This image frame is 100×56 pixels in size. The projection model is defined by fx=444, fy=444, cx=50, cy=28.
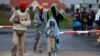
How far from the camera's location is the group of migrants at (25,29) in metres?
13.0

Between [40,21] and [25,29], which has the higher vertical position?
[40,21]

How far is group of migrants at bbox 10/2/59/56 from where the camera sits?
510 inches

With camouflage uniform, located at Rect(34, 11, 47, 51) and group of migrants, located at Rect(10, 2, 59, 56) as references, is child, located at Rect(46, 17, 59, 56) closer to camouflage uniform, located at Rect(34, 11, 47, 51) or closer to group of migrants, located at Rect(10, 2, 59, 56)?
group of migrants, located at Rect(10, 2, 59, 56)

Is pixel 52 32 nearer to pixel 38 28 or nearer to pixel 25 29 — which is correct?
pixel 25 29

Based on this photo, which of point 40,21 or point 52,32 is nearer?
point 52,32

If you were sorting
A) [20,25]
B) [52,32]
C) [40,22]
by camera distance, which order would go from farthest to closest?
[40,22] → [52,32] → [20,25]

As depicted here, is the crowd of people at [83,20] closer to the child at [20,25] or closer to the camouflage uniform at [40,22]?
the camouflage uniform at [40,22]

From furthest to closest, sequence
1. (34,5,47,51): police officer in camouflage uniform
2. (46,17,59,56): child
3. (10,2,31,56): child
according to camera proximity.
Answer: (34,5,47,51): police officer in camouflage uniform < (46,17,59,56): child < (10,2,31,56): child

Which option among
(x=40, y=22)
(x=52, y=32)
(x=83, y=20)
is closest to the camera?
(x=52, y=32)

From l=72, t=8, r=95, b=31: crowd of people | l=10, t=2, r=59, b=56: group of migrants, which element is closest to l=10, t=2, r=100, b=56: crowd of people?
l=10, t=2, r=59, b=56: group of migrants

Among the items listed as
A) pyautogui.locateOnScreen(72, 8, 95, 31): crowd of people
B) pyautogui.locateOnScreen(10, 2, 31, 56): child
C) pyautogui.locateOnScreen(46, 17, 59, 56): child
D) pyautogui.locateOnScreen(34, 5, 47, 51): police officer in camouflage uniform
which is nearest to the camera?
pyautogui.locateOnScreen(10, 2, 31, 56): child

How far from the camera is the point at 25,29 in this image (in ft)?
43.0

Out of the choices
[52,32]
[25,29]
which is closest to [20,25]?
[25,29]

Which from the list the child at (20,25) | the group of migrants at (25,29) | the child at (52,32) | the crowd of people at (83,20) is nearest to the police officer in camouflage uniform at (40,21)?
the group of migrants at (25,29)
